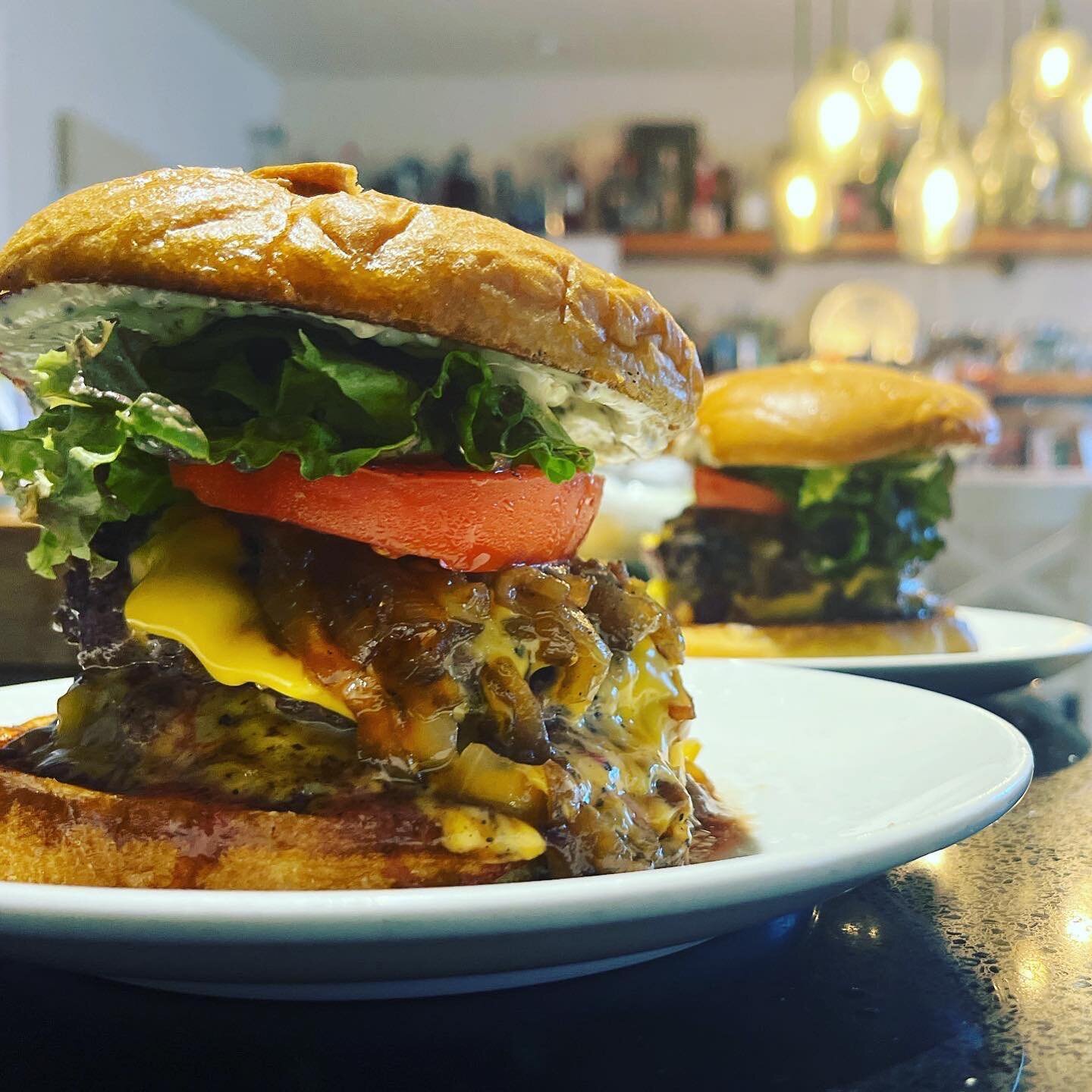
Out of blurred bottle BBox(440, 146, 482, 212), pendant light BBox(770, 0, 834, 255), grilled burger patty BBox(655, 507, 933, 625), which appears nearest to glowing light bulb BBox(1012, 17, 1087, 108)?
pendant light BBox(770, 0, 834, 255)

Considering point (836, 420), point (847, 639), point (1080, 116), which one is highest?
point (1080, 116)

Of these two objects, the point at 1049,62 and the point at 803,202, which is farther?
the point at 803,202

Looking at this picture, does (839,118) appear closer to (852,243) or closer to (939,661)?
(939,661)

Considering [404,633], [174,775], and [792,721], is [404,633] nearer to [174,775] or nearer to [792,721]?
[174,775]

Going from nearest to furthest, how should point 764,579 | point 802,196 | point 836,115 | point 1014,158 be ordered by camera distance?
point 764,579 → point 836,115 → point 1014,158 → point 802,196

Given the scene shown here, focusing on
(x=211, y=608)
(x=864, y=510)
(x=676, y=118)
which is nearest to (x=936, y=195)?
(x=864, y=510)

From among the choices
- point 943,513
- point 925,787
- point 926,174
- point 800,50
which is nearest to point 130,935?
point 925,787

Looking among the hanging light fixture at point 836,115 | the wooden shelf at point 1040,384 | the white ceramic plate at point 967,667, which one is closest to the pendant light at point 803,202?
the hanging light fixture at point 836,115
